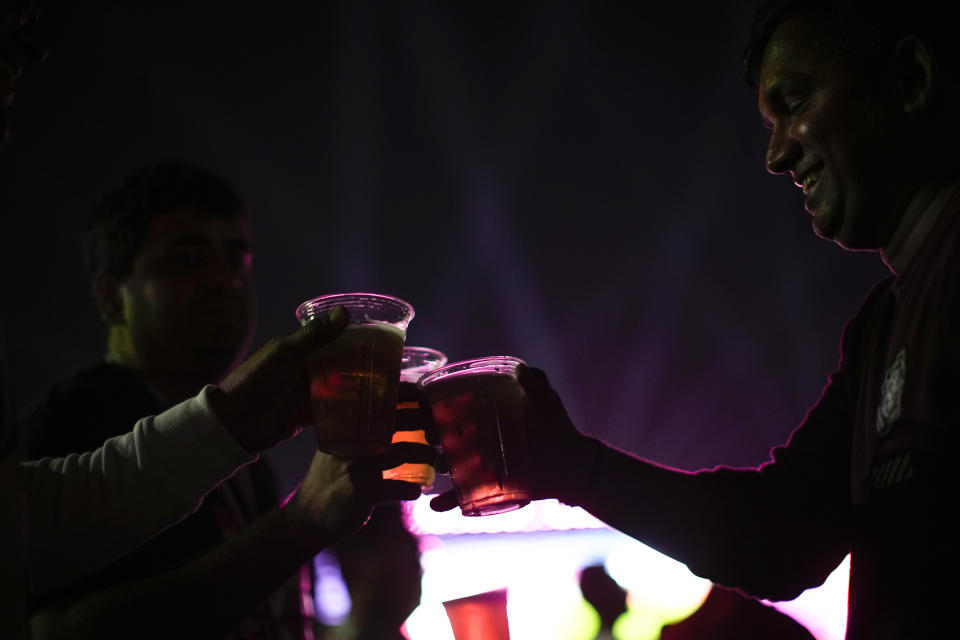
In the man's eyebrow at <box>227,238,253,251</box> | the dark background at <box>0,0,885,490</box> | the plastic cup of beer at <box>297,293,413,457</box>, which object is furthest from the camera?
the dark background at <box>0,0,885,490</box>

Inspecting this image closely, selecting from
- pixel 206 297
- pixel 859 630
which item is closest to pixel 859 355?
pixel 859 630

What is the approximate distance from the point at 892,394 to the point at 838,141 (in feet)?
2.10

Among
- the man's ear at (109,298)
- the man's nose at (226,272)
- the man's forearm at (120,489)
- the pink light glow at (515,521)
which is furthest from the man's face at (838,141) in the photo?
the pink light glow at (515,521)

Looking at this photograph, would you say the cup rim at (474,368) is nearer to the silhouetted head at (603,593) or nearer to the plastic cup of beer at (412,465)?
the plastic cup of beer at (412,465)

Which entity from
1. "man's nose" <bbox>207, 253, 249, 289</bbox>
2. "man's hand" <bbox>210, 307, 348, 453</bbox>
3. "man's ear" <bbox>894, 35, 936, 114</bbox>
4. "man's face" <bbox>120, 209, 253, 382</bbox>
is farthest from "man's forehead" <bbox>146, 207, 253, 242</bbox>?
"man's ear" <bbox>894, 35, 936, 114</bbox>

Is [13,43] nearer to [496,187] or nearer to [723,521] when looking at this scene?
[723,521]

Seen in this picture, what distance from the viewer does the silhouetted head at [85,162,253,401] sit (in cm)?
291

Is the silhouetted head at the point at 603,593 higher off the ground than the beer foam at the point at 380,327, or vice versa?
the beer foam at the point at 380,327

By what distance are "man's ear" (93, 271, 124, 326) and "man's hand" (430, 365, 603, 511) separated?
178 centimetres

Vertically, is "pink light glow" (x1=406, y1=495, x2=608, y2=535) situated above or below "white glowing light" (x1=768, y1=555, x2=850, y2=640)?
above

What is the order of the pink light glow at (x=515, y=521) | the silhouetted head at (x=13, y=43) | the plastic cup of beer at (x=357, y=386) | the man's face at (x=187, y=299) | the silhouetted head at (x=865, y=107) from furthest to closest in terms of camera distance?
the pink light glow at (x=515, y=521)
the man's face at (x=187, y=299)
the plastic cup of beer at (x=357, y=386)
the silhouetted head at (x=865, y=107)
the silhouetted head at (x=13, y=43)

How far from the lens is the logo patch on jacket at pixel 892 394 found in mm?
1485

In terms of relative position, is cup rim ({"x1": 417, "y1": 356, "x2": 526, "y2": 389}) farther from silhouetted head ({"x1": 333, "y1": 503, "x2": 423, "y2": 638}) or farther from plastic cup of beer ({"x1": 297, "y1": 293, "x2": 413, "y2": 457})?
silhouetted head ({"x1": 333, "y1": 503, "x2": 423, "y2": 638})

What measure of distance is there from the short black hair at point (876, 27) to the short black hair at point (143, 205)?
2378 millimetres
